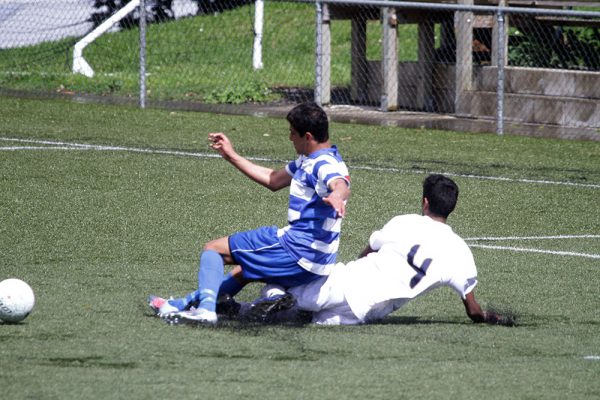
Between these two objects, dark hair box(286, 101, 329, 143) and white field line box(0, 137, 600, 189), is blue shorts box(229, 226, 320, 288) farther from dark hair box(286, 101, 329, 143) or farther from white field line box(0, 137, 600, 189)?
white field line box(0, 137, 600, 189)

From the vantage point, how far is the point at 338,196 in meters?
6.35

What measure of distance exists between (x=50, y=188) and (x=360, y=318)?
5.14m

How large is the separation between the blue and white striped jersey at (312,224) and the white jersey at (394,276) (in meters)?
0.14

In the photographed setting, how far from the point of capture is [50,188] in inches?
443

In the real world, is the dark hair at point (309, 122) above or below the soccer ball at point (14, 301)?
above

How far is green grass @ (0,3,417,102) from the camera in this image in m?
19.6

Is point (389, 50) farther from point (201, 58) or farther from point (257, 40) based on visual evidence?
point (201, 58)

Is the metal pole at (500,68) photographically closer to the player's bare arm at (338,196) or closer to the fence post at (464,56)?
the fence post at (464,56)

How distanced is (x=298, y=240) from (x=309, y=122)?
61 centimetres

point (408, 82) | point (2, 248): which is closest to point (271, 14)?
point (408, 82)

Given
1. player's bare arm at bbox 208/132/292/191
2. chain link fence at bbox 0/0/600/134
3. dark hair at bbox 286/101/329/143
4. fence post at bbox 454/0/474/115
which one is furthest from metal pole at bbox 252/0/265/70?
dark hair at bbox 286/101/329/143

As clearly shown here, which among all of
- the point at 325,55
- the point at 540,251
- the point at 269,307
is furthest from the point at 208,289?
the point at 325,55

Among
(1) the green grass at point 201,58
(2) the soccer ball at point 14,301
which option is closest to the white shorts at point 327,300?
(2) the soccer ball at point 14,301

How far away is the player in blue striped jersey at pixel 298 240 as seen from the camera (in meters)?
6.70
